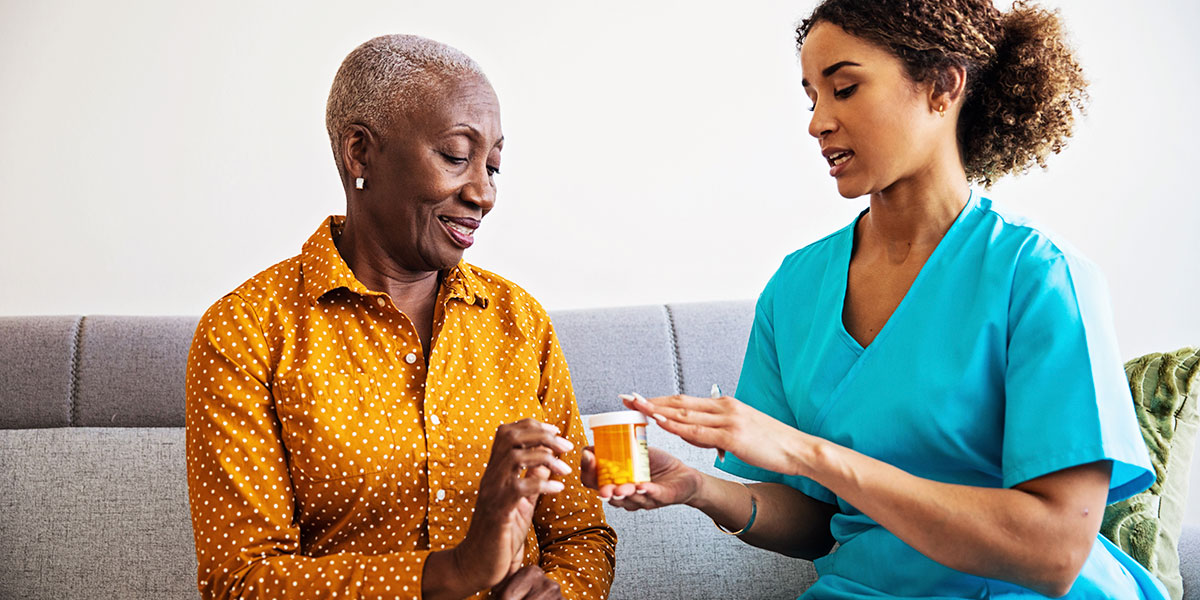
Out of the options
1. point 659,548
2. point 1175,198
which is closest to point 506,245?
point 659,548

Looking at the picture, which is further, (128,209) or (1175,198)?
(1175,198)

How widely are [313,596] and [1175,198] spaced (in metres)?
2.56

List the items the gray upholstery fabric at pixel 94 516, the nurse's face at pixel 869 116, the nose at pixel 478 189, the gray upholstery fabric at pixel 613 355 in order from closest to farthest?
the nurse's face at pixel 869 116, the nose at pixel 478 189, the gray upholstery fabric at pixel 94 516, the gray upholstery fabric at pixel 613 355

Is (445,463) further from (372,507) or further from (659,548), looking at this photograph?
(659,548)

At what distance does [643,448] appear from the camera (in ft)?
4.23

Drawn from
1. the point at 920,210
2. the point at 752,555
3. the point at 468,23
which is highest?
the point at 468,23

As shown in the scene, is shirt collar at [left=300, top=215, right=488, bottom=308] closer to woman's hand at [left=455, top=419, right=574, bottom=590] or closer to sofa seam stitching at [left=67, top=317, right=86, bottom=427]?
woman's hand at [left=455, top=419, right=574, bottom=590]

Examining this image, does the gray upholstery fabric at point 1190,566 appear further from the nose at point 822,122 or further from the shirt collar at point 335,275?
the shirt collar at point 335,275

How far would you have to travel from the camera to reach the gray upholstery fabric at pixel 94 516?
6.15 ft

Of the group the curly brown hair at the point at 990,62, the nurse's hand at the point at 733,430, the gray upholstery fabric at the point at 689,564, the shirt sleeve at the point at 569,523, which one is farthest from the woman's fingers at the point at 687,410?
the gray upholstery fabric at the point at 689,564

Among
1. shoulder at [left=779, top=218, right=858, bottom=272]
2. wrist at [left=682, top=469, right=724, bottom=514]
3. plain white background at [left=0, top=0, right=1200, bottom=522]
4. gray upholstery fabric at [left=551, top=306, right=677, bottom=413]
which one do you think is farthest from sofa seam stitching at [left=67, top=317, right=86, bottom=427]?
shoulder at [left=779, top=218, right=858, bottom=272]

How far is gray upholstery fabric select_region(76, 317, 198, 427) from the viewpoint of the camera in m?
2.06

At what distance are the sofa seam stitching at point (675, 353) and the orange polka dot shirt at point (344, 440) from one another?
606 millimetres

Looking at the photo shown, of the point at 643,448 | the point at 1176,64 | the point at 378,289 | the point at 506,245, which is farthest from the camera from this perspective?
the point at 1176,64
